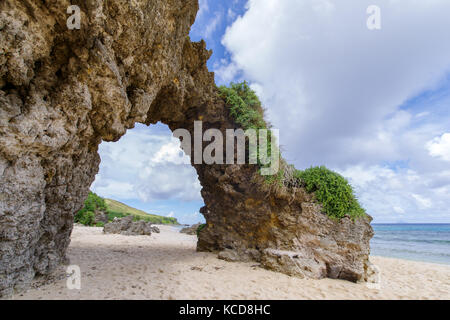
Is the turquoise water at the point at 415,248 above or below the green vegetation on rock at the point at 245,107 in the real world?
below

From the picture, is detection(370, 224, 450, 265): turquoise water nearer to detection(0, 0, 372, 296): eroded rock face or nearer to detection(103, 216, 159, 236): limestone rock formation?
detection(0, 0, 372, 296): eroded rock face

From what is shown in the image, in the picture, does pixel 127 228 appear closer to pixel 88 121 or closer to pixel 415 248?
pixel 88 121

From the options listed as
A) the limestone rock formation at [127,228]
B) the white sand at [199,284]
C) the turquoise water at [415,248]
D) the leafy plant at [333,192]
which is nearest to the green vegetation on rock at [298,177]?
the leafy plant at [333,192]

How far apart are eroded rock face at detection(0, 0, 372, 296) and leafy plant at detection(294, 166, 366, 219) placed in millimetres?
398

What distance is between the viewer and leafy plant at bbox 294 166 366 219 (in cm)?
852

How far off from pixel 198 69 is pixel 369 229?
31.4 feet

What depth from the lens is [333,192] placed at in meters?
8.82

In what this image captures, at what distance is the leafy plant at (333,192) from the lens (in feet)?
27.9

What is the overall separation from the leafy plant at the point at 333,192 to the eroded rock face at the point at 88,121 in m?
0.40

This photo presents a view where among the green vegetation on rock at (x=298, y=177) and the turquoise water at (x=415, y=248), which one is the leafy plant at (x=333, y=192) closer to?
the green vegetation on rock at (x=298, y=177)

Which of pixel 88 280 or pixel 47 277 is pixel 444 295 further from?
pixel 47 277

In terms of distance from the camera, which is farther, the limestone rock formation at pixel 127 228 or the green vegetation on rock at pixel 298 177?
the limestone rock formation at pixel 127 228

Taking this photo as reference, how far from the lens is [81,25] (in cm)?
455
